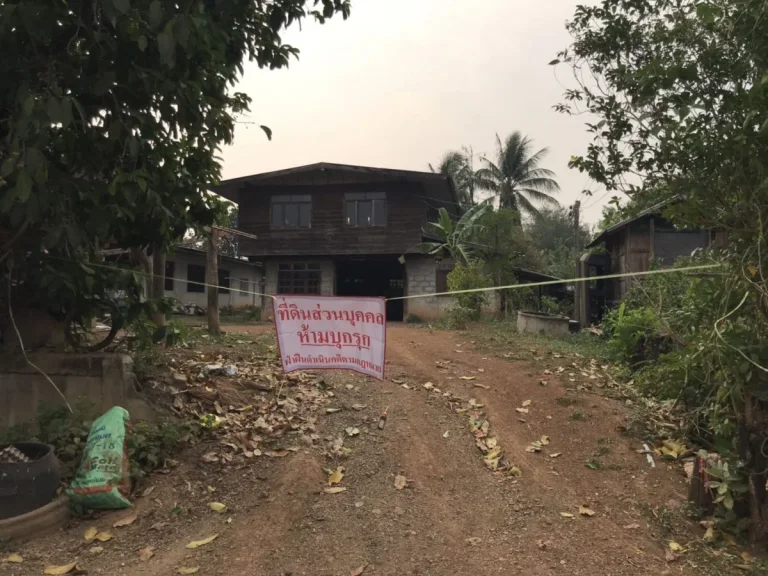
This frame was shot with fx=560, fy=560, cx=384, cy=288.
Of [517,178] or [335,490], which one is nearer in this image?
[335,490]

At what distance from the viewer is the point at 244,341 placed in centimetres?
962

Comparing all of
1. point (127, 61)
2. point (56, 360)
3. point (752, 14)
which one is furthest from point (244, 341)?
point (752, 14)

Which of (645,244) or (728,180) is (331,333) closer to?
(728,180)

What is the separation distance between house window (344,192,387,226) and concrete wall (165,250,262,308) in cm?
486

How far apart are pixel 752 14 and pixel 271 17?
14.2 ft

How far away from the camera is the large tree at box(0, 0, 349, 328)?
3.71 m

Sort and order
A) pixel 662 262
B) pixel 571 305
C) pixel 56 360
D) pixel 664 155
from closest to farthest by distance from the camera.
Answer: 1. pixel 664 155
2. pixel 56 360
3. pixel 662 262
4. pixel 571 305

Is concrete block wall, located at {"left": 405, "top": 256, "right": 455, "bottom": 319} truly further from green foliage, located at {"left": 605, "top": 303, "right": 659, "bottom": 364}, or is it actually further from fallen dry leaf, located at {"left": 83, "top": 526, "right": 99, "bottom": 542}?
fallen dry leaf, located at {"left": 83, "top": 526, "right": 99, "bottom": 542}

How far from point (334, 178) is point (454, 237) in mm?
4679

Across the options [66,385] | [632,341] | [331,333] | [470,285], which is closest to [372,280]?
[470,285]

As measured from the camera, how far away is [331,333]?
4957 mm

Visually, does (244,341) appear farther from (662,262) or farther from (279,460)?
(662,262)

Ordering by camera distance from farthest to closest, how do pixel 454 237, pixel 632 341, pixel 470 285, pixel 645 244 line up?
pixel 454 237, pixel 470 285, pixel 645 244, pixel 632 341

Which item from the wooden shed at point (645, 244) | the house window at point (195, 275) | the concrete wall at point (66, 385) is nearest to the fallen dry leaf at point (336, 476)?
the concrete wall at point (66, 385)
